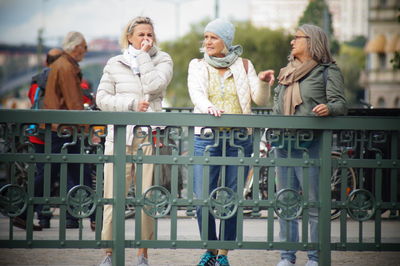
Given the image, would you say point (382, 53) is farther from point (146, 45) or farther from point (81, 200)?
point (81, 200)

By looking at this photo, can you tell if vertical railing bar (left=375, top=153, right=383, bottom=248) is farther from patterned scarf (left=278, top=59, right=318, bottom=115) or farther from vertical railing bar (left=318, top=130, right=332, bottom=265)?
patterned scarf (left=278, top=59, right=318, bottom=115)

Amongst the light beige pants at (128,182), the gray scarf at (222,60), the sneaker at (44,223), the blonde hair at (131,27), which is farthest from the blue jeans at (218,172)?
the sneaker at (44,223)

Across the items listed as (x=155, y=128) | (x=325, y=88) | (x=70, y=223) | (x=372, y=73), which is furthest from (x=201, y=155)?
(x=372, y=73)

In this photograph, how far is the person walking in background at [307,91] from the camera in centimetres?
694

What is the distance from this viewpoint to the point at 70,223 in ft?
32.2

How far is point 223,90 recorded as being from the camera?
24.0 feet

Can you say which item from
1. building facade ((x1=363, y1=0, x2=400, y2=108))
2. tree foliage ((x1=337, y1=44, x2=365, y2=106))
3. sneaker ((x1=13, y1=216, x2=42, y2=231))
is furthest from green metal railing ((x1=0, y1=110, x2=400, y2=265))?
tree foliage ((x1=337, y1=44, x2=365, y2=106))

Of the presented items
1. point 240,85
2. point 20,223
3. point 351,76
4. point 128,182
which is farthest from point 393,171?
point 351,76

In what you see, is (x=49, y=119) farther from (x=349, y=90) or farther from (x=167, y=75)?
(x=349, y=90)

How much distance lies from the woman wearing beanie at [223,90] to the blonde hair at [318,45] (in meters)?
0.39

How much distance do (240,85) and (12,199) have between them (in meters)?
2.05

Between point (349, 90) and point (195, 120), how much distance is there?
113 m

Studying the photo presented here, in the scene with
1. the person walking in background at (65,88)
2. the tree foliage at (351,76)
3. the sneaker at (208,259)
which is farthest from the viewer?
the tree foliage at (351,76)

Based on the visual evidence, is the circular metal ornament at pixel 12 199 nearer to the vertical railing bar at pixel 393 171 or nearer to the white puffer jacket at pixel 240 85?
the white puffer jacket at pixel 240 85
